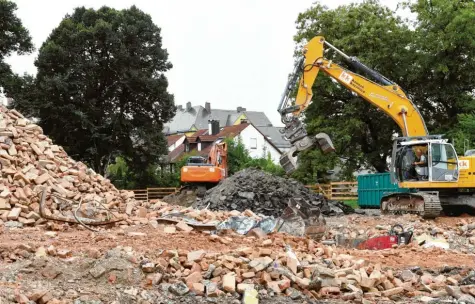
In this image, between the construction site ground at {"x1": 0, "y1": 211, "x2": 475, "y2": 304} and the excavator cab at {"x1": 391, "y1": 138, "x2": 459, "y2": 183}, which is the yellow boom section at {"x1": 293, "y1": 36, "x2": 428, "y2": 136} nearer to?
the excavator cab at {"x1": 391, "y1": 138, "x2": 459, "y2": 183}

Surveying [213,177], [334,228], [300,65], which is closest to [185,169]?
[213,177]

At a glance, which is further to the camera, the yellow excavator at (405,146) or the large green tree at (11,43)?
the large green tree at (11,43)

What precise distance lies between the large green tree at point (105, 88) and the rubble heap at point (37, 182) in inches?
606

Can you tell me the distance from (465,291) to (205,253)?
3.18 meters

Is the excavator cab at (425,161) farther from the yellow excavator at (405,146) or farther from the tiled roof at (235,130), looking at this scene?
the tiled roof at (235,130)

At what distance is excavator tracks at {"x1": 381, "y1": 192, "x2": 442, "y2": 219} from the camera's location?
16.1m

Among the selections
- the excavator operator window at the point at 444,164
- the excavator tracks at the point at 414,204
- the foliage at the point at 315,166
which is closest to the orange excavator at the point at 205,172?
the foliage at the point at 315,166

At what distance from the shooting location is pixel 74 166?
47.5 ft

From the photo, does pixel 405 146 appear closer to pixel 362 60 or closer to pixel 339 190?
pixel 362 60

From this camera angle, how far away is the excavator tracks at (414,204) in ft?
52.9

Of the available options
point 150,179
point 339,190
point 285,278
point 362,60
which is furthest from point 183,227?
point 150,179

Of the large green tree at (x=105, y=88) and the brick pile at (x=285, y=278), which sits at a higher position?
the large green tree at (x=105, y=88)

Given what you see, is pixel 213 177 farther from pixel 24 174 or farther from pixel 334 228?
pixel 24 174

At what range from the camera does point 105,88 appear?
3181 centimetres
